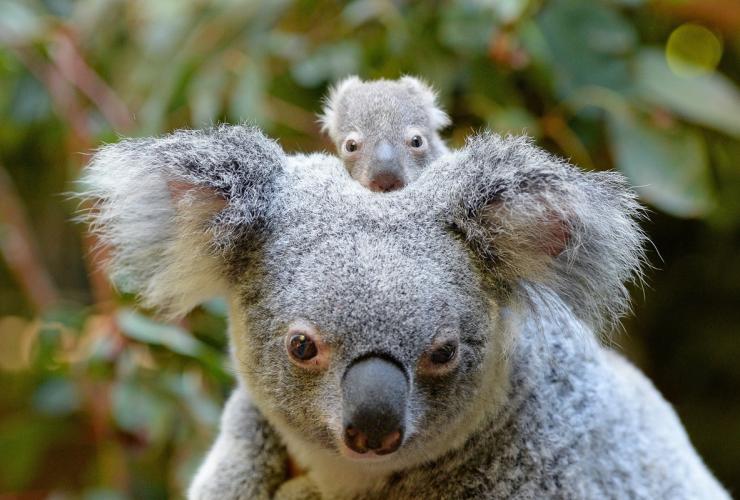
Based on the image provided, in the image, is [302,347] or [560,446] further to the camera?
[560,446]

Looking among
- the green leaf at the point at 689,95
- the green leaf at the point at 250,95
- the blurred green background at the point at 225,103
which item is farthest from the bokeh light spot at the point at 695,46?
the green leaf at the point at 250,95

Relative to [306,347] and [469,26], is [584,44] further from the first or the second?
[306,347]

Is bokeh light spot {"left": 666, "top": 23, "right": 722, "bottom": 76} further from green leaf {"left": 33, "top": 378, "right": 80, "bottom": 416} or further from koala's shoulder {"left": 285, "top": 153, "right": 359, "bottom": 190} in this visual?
green leaf {"left": 33, "top": 378, "right": 80, "bottom": 416}

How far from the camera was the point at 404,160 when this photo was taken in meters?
1.61

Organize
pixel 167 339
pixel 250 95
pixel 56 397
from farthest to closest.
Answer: pixel 56 397
pixel 250 95
pixel 167 339

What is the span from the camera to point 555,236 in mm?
1369

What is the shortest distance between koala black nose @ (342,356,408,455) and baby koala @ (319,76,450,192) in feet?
1.27

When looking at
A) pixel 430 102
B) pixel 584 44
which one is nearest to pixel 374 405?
pixel 430 102

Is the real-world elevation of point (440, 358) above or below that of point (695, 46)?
below

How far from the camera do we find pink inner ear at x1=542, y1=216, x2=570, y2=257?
1340 millimetres

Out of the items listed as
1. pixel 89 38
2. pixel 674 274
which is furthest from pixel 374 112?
pixel 674 274

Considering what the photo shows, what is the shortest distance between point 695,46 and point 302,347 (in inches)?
124

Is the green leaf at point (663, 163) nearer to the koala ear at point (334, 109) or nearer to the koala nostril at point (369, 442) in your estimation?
the koala ear at point (334, 109)

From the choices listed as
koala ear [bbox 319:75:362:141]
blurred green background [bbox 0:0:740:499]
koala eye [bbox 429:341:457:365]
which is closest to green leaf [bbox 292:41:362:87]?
blurred green background [bbox 0:0:740:499]
